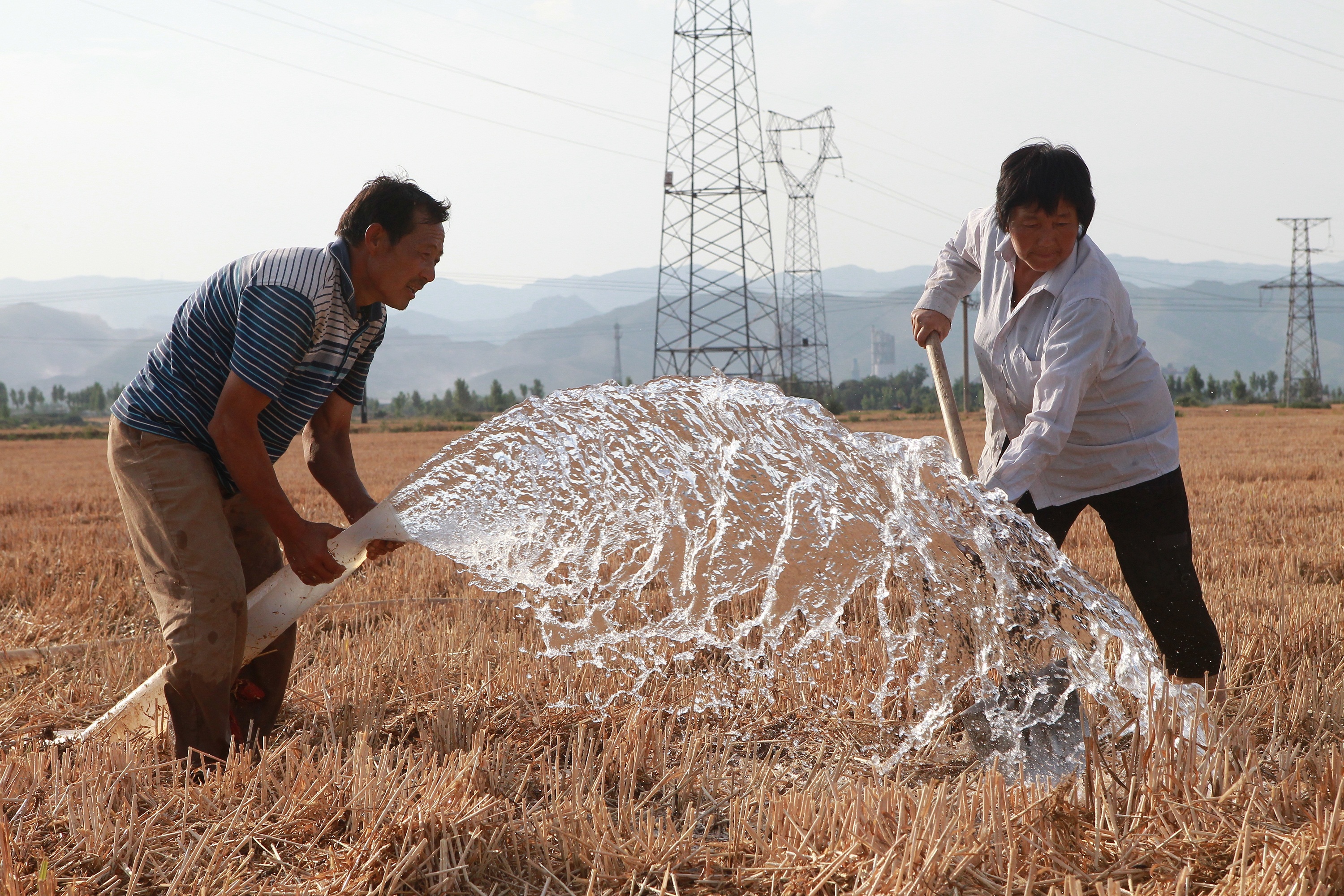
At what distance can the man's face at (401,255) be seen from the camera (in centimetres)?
290

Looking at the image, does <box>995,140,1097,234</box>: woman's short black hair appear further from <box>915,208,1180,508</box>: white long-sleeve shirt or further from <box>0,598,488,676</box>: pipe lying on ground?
<box>0,598,488,676</box>: pipe lying on ground

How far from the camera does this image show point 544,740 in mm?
3314

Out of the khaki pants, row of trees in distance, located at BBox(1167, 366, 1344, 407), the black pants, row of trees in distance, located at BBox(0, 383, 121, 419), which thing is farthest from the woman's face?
row of trees in distance, located at BBox(0, 383, 121, 419)

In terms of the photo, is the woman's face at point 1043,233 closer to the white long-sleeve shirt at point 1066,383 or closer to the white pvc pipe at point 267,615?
the white long-sleeve shirt at point 1066,383

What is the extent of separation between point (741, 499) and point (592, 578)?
0.61m

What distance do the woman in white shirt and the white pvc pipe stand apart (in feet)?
6.01

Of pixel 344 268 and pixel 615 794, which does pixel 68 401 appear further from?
pixel 615 794

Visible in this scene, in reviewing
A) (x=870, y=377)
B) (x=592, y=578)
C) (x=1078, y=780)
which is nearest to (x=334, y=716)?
(x=592, y=578)

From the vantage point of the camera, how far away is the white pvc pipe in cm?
300

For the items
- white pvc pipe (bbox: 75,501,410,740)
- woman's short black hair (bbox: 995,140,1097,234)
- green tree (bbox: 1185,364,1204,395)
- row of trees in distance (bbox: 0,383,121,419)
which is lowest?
white pvc pipe (bbox: 75,501,410,740)

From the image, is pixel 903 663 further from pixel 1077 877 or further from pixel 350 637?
pixel 350 637

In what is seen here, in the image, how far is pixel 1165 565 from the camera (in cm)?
322

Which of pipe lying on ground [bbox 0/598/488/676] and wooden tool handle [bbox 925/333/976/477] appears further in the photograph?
pipe lying on ground [bbox 0/598/488/676]

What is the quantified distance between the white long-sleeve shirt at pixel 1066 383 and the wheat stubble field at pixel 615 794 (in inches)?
31.3
